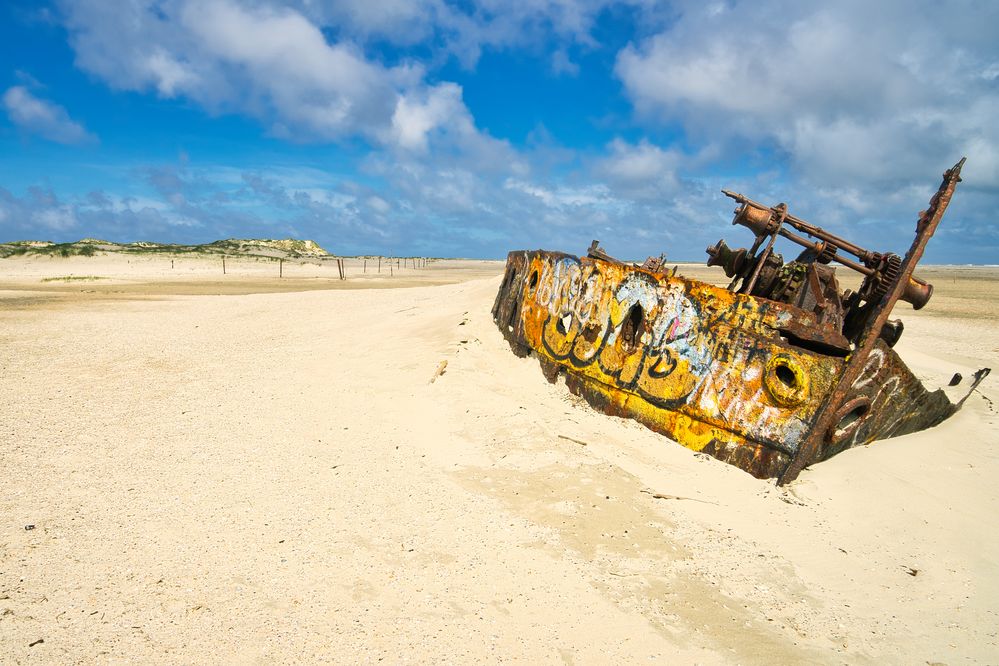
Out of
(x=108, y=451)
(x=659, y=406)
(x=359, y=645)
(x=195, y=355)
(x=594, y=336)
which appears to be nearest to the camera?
(x=359, y=645)

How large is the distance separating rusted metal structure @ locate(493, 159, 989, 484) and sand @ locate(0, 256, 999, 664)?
0.27 metres

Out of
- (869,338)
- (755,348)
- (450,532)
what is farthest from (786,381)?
(450,532)

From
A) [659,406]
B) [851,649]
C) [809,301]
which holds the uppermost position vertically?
[809,301]

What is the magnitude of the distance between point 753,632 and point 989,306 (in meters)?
27.2

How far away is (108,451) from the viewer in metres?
4.70

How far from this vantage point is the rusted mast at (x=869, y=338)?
439 centimetres

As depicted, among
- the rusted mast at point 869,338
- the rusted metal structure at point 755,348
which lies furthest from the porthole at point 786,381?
the rusted mast at point 869,338

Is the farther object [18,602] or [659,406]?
[659,406]

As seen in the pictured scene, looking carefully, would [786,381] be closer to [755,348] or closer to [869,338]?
[755,348]

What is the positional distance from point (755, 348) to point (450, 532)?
111 inches

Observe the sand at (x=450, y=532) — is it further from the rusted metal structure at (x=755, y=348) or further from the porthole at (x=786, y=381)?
the porthole at (x=786, y=381)

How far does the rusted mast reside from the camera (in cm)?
439

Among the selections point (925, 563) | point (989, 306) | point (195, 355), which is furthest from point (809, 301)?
point (989, 306)

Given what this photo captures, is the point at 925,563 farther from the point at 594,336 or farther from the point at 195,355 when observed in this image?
the point at 195,355
